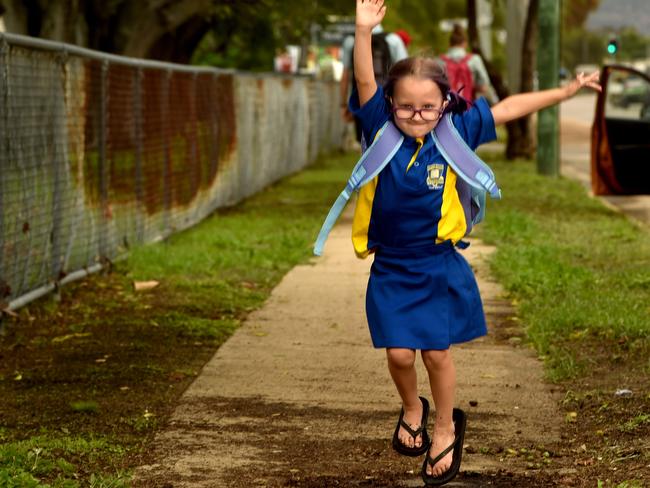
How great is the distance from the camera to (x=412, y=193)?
194 inches

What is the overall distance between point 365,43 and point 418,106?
0.29 m

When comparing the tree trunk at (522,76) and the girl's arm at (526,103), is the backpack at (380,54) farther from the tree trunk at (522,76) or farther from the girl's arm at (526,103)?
the tree trunk at (522,76)

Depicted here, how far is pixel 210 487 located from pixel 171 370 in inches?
77.9

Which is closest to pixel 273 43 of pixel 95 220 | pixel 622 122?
pixel 622 122

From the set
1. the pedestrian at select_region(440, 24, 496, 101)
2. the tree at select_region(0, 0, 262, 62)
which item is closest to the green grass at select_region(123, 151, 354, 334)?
the pedestrian at select_region(440, 24, 496, 101)

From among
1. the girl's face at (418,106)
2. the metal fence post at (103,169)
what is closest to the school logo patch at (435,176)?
the girl's face at (418,106)

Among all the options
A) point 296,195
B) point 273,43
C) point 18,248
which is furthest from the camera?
point 273,43

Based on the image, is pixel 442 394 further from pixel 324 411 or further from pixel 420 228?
pixel 324 411

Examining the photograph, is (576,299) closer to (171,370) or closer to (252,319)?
(252,319)

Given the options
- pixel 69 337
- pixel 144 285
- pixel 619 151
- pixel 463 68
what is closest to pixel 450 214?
pixel 69 337

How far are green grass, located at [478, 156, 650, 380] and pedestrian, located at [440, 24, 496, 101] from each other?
334 cm

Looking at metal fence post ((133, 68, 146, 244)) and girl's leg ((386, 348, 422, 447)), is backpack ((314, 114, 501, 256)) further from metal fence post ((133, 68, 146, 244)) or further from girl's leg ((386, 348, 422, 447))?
metal fence post ((133, 68, 146, 244))

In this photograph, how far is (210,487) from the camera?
5086mm

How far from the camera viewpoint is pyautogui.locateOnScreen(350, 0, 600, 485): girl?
4953 mm
